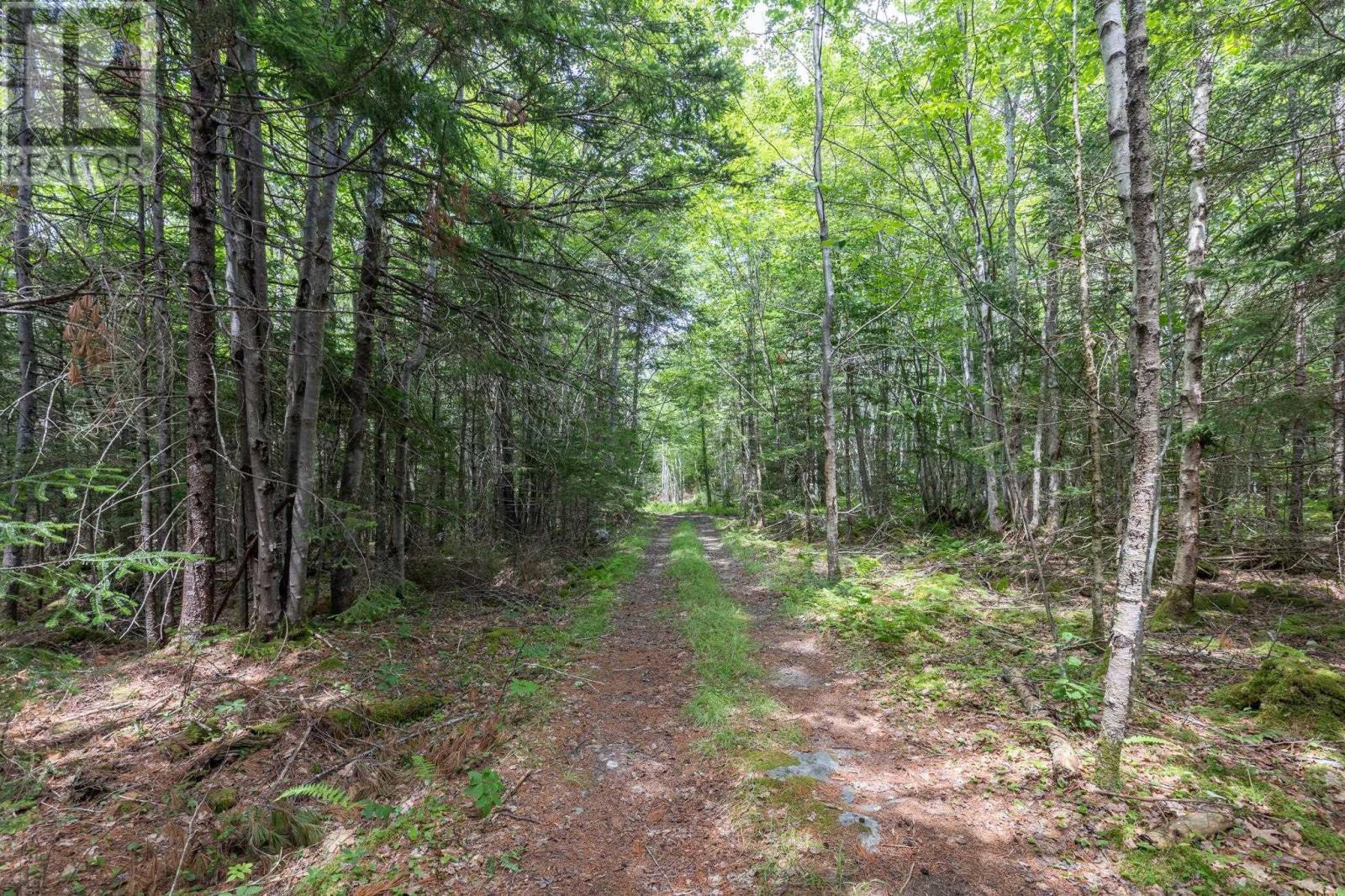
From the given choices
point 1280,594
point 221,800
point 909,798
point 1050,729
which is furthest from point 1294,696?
point 221,800

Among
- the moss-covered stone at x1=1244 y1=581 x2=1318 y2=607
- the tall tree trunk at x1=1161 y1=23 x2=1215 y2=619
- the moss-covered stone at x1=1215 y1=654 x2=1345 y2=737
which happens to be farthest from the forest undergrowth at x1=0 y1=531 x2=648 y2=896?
the moss-covered stone at x1=1244 y1=581 x2=1318 y2=607

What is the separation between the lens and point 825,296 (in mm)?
9805

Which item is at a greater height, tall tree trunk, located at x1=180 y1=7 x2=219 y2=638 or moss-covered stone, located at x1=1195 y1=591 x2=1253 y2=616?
tall tree trunk, located at x1=180 y1=7 x2=219 y2=638

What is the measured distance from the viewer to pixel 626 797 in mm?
3938

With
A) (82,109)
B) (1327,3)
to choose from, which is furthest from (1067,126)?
(82,109)

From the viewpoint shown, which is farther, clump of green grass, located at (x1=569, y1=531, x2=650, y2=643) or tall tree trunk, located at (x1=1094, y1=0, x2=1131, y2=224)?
clump of green grass, located at (x1=569, y1=531, x2=650, y2=643)

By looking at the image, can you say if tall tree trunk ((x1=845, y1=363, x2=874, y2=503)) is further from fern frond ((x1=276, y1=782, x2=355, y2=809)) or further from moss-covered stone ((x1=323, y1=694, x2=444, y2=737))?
fern frond ((x1=276, y1=782, x2=355, y2=809))

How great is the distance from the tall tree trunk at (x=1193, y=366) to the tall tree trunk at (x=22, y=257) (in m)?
10.3

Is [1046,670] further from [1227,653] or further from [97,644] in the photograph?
[97,644]

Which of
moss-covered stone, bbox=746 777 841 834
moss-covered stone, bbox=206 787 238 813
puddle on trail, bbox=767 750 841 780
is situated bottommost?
puddle on trail, bbox=767 750 841 780

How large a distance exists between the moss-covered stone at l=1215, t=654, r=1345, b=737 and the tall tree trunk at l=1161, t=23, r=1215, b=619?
2534 millimetres

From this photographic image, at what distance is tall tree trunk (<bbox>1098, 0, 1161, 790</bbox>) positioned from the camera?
3363 millimetres

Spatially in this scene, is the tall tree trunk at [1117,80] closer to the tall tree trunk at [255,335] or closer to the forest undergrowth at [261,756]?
the forest undergrowth at [261,756]

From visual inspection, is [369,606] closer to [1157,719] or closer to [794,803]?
[794,803]
